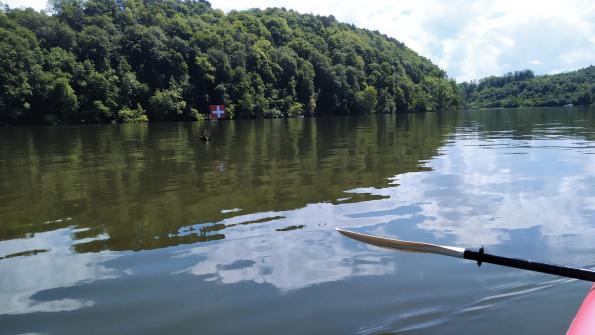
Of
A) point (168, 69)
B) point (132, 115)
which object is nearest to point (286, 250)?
point (132, 115)

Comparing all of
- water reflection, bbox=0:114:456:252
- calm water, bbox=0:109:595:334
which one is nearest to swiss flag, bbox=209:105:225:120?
water reflection, bbox=0:114:456:252

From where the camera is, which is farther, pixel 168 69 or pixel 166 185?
pixel 168 69

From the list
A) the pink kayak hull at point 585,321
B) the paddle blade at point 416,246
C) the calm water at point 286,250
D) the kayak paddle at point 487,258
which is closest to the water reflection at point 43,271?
the calm water at point 286,250

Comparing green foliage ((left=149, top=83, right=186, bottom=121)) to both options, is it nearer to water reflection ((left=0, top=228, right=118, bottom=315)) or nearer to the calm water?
the calm water

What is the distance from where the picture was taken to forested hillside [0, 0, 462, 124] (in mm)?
84312

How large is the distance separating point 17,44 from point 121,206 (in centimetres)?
8963

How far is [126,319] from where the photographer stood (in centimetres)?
569

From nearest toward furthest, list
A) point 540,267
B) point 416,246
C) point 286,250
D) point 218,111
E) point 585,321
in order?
1. point 585,321
2. point 540,267
3. point 416,246
4. point 286,250
5. point 218,111

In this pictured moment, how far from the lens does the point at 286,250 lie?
8133mm

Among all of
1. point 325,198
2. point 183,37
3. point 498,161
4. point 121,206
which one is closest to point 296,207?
point 325,198

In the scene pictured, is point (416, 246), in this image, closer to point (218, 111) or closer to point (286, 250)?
point (286, 250)

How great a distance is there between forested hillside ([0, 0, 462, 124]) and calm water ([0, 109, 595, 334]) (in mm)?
78777

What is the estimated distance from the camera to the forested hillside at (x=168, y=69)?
84.3m

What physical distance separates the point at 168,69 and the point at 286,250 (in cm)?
10760
